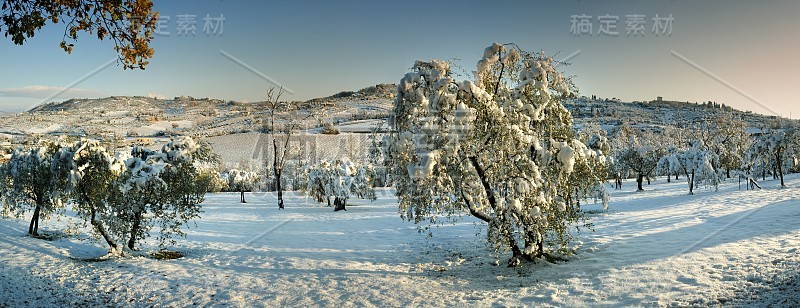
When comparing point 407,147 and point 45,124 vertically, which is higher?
point 45,124

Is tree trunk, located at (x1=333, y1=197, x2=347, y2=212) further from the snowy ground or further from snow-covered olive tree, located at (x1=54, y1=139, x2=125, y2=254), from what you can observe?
snow-covered olive tree, located at (x1=54, y1=139, x2=125, y2=254)

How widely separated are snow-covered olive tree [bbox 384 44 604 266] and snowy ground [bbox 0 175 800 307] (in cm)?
198

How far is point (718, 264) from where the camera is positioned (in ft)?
39.7

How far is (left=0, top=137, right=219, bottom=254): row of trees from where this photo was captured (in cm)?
1452

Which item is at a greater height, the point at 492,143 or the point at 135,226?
the point at 492,143

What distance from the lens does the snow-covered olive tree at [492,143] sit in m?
10.7

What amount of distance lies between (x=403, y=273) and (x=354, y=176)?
2230 centimetres

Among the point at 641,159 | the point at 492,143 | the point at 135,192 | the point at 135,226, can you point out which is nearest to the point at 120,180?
the point at 135,192

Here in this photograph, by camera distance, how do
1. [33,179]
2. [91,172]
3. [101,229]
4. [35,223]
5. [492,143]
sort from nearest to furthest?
[492,143], [91,172], [101,229], [33,179], [35,223]

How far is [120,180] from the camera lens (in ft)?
48.3

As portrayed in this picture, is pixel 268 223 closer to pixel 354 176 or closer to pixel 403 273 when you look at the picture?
pixel 354 176

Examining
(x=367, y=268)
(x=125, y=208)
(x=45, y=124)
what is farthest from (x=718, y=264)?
(x=45, y=124)

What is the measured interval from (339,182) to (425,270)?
1997cm

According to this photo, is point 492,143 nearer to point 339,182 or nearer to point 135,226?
point 135,226
